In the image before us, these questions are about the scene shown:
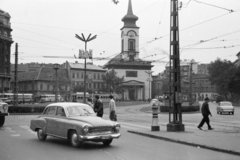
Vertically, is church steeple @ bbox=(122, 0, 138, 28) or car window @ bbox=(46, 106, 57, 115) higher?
church steeple @ bbox=(122, 0, 138, 28)

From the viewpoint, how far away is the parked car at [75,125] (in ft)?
34.9

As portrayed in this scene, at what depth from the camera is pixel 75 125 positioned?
35.6 feet

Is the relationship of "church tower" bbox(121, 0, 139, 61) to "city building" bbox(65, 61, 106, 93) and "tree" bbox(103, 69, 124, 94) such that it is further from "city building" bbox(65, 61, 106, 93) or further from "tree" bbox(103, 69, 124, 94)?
"tree" bbox(103, 69, 124, 94)

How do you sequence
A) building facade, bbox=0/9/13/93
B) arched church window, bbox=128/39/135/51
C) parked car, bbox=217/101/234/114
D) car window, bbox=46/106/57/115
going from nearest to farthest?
car window, bbox=46/106/57/115
parked car, bbox=217/101/234/114
building facade, bbox=0/9/13/93
arched church window, bbox=128/39/135/51

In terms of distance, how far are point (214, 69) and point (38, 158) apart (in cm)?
9209

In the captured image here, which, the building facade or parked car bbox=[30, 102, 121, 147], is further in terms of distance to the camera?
the building facade

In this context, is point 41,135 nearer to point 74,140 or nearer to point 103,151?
A: point 74,140

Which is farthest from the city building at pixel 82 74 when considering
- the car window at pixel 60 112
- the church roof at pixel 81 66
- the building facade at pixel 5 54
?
the car window at pixel 60 112

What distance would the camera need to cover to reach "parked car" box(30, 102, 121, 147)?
10625mm

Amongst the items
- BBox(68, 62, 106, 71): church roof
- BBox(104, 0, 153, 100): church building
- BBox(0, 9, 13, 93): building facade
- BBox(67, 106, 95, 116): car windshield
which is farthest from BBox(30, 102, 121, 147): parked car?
BBox(68, 62, 106, 71): church roof

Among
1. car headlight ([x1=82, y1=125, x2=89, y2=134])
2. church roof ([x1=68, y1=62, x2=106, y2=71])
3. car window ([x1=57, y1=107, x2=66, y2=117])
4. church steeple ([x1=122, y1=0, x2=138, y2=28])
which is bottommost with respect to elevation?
car headlight ([x1=82, y1=125, x2=89, y2=134])

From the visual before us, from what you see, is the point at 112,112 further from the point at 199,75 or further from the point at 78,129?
the point at 199,75

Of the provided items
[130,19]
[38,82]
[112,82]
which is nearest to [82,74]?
[38,82]

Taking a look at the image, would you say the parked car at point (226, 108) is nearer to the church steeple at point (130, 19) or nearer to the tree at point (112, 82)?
the tree at point (112, 82)
